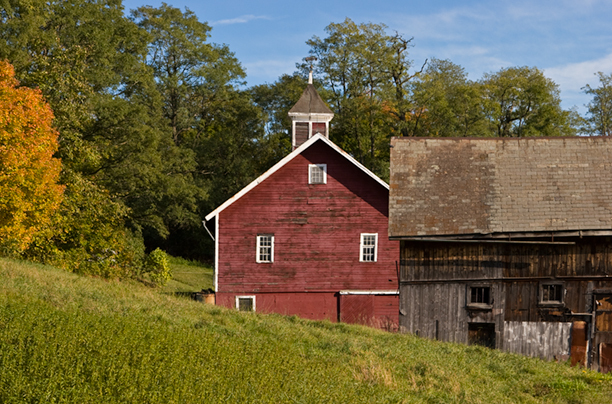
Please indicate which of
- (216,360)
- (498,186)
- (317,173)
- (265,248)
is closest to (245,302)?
(265,248)

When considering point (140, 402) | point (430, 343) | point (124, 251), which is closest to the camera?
point (140, 402)

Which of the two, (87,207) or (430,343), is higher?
(87,207)

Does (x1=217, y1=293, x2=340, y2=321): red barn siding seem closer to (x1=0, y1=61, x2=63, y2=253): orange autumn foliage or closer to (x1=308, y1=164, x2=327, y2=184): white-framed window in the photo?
(x1=308, y1=164, x2=327, y2=184): white-framed window

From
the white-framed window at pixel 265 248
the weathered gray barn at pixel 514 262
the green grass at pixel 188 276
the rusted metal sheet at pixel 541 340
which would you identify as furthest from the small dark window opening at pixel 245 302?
the green grass at pixel 188 276

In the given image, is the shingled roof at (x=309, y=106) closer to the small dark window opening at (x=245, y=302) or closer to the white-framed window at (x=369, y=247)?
the white-framed window at (x=369, y=247)

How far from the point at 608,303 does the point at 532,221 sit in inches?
156

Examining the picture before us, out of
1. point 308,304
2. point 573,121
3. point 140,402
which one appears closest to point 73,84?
point 308,304

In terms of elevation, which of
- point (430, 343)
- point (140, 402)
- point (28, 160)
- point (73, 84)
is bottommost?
point (430, 343)

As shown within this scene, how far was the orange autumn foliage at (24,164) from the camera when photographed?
23562 millimetres

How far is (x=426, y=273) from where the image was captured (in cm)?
2345

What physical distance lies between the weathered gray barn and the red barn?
339 centimetres

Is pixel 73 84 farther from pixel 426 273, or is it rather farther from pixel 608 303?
pixel 608 303

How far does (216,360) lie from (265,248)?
1469cm

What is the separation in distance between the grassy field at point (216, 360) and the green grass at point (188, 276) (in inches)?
760
